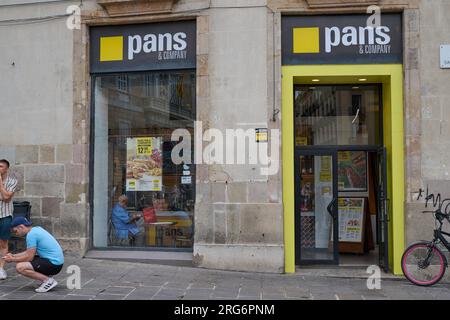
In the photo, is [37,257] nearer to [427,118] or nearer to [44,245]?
[44,245]

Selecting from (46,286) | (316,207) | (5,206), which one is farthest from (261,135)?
(5,206)

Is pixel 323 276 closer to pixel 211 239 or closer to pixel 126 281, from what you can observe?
pixel 211 239

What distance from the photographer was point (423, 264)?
803 cm

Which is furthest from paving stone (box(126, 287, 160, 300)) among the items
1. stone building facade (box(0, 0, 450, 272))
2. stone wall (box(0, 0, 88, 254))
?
stone wall (box(0, 0, 88, 254))

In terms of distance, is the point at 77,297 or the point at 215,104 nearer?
the point at 77,297

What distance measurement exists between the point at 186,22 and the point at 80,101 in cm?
259

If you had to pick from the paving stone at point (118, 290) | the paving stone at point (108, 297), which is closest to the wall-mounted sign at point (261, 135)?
the paving stone at point (118, 290)

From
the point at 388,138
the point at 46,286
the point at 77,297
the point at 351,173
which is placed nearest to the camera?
the point at 77,297

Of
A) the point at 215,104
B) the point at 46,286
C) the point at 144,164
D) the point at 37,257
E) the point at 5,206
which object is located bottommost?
the point at 46,286

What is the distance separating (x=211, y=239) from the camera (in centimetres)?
884

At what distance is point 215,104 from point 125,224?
10.2ft

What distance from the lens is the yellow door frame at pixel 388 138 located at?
8.72 meters
